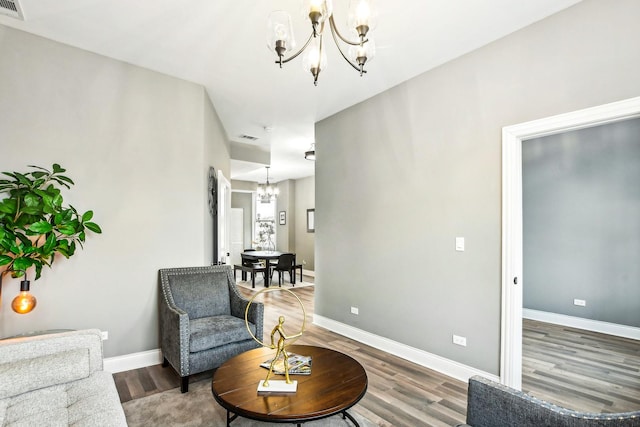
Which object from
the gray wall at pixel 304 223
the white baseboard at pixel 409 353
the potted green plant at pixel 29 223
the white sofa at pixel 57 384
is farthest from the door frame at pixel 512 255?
the gray wall at pixel 304 223

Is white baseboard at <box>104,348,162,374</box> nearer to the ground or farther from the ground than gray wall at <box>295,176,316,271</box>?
nearer to the ground

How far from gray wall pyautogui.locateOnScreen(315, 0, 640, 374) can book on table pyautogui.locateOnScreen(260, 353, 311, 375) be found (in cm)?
164

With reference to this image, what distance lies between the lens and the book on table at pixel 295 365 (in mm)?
1969

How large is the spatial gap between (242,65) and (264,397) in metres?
2.93

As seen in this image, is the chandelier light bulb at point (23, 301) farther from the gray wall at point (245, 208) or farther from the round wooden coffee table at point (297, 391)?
the gray wall at point (245, 208)

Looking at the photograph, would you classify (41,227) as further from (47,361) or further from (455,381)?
(455,381)

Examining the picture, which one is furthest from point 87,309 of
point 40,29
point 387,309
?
point 387,309

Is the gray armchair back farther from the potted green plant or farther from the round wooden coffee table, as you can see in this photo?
the potted green plant

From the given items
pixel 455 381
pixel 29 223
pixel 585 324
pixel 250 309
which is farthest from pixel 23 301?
pixel 585 324

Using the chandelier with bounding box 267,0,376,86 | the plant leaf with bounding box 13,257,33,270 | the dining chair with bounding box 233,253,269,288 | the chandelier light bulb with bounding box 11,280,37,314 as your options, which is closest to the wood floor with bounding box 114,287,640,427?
the chandelier light bulb with bounding box 11,280,37,314

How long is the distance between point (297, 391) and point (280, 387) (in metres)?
0.09

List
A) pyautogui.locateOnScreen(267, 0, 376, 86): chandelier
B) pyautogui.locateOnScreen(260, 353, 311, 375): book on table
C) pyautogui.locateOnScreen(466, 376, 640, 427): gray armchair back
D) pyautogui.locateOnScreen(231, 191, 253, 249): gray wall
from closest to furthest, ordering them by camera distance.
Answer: pyautogui.locateOnScreen(466, 376, 640, 427): gray armchair back
pyautogui.locateOnScreen(267, 0, 376, 86): chandelier
pyautogui.locateOnScreen(260, 353, 311, 375): book on table
pyautogui.locateOnScreen(231, 191, 253, 249): gray wall

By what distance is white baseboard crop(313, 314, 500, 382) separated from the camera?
2.96 meters

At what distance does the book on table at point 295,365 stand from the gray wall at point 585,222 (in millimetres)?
4410
